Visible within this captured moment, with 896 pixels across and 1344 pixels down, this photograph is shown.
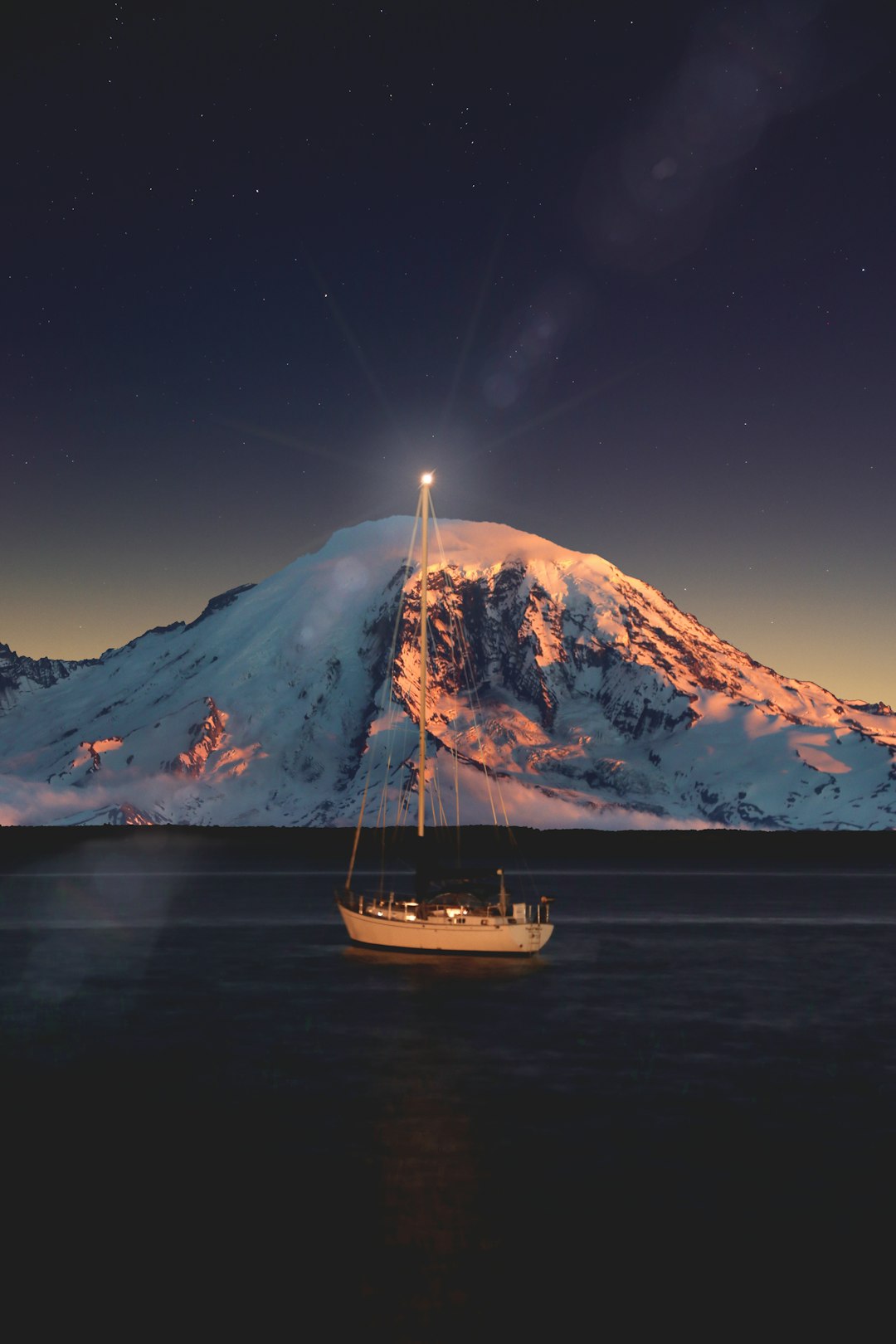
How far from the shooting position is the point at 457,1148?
38938 mm

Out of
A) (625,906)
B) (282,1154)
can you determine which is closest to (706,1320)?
(282,1154)

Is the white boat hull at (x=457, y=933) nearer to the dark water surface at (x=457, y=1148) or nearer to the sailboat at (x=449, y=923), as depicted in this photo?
the sailboat at (x=449, y=923)

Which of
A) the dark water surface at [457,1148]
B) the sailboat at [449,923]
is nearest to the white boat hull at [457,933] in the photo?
the sailboat at [449,923]

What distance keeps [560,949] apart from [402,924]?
1102 inches

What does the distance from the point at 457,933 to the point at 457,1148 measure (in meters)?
41.7

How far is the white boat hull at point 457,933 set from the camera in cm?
8081

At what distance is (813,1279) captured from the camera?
28156mm

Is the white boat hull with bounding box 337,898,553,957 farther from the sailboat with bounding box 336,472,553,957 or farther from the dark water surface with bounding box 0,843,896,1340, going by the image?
the dark water surface with bounding box 0,843,896,1340

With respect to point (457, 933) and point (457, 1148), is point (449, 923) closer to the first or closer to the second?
point (457, 933)

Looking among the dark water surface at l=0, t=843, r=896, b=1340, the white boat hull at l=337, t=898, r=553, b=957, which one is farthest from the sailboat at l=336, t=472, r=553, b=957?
the dark water surface at l=0, t=843, r=896, b=1340

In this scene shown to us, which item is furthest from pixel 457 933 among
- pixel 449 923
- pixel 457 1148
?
pixel 457 1148

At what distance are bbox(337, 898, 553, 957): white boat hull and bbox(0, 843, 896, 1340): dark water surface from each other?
7.35 feet

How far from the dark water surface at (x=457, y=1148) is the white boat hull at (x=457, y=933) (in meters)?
2.24

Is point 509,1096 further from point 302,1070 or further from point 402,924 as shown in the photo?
point 402,924
